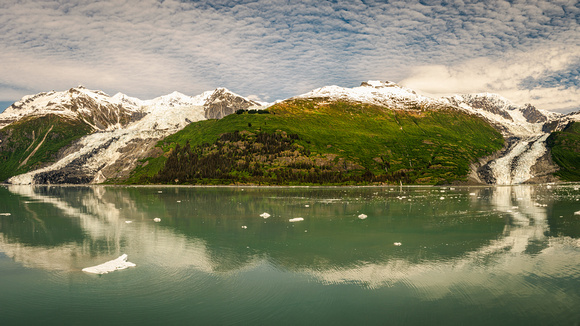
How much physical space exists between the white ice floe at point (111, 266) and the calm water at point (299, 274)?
4.26 feet

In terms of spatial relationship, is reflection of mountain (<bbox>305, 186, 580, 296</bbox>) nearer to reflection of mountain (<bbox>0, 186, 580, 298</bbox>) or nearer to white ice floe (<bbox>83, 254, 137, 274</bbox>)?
reflection of mountain (<bbox>0, 186, 580, 298</bbox>)

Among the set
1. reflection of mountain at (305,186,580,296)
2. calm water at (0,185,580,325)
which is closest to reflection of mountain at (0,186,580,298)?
reflection of mountain at (305,186,580,296)

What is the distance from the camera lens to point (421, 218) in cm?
7375

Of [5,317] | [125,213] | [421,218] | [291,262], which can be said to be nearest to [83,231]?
[125,213]

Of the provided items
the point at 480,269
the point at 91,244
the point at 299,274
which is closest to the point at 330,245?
the point at 299,274

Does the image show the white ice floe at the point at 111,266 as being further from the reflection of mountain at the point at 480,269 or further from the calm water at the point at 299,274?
the reflection of mountain at the point at 480,269

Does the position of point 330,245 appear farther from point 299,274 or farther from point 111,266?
point 111,266

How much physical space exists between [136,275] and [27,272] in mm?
13150

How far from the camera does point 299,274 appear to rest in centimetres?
3497

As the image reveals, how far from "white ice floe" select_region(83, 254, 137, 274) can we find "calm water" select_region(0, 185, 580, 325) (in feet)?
4.26

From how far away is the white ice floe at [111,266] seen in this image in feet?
119

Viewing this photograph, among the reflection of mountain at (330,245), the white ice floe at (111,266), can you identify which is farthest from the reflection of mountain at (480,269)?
the white ice floe at (111,266)

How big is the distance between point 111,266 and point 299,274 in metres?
21.6

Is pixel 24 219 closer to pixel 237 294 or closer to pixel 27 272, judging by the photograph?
pixel 27 272
